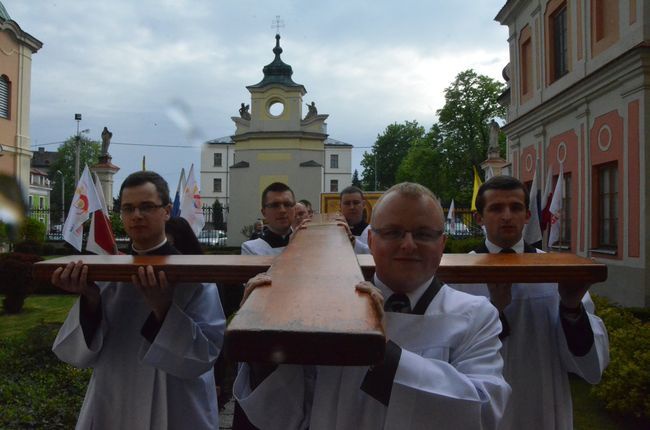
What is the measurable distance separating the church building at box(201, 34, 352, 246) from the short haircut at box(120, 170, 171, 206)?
29164 mm

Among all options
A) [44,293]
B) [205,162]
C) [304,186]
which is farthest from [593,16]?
[205,162]

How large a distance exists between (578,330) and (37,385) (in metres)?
5.71

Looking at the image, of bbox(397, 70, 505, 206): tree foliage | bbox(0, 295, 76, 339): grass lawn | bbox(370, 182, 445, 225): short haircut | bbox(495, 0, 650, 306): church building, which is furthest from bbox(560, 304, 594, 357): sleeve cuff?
bbox(397, 70, 505, 206): tree foliage

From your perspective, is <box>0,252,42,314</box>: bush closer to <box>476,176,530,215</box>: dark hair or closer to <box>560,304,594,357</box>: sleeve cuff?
<box>476,176,530,215</box>: dark hair

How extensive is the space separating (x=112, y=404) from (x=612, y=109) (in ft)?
39.3

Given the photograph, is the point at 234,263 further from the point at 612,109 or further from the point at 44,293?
the point at 44,293

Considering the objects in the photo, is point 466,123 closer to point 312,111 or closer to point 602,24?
point 312,111

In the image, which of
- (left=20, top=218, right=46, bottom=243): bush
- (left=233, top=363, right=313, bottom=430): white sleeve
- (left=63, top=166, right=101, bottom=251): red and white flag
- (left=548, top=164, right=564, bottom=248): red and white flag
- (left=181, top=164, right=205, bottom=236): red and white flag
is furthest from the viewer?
(left=20, top=218, right=46, bottom=243): bush

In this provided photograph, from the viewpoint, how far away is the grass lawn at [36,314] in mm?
10539

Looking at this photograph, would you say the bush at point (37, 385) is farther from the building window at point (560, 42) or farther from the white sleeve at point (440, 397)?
the building window at point (560, 42)

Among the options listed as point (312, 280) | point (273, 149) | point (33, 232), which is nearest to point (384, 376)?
point (312, 280)

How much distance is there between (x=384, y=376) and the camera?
1.56 metres

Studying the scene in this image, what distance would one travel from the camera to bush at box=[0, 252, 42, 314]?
1200 cm

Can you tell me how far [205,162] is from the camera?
6856 centimetres
